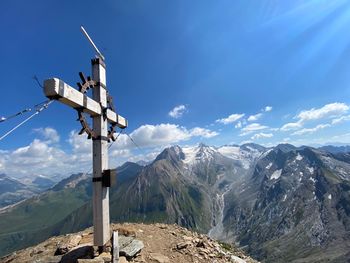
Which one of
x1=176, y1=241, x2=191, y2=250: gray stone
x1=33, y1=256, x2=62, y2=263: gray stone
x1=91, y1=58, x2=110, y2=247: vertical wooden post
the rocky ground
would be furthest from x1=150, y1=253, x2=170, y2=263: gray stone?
x1=33, y1=256, x2=62, y2=263: gray stone

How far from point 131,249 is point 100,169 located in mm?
4029

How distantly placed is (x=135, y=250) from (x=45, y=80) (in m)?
8.67

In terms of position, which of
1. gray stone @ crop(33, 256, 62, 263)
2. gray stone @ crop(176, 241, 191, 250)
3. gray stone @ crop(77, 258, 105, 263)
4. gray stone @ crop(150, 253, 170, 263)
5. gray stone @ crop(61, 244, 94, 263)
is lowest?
gray stone @ crop(150, 253, 170, 263)

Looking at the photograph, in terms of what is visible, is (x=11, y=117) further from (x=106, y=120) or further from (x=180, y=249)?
(x=180, y=249)

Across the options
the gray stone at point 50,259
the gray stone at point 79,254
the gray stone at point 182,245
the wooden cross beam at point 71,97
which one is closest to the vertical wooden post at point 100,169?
the gray stone at point 79,254

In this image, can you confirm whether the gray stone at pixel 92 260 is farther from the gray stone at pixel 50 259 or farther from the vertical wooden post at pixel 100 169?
the gray stone at pixel 50 259

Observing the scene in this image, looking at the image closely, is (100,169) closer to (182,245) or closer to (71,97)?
(71,97)

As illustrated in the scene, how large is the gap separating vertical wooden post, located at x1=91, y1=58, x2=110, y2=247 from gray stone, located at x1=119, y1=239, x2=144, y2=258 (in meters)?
0.95

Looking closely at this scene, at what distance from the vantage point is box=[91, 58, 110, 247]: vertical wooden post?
15578 millimetres

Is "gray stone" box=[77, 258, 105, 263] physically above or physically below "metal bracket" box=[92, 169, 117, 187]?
below

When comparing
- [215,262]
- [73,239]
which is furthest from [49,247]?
[215,262]

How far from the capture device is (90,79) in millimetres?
16422

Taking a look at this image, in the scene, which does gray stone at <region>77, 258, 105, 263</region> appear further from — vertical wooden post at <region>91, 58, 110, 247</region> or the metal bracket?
the metal bracket

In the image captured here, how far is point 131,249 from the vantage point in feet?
51.6
